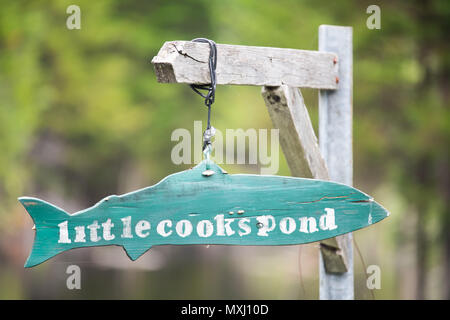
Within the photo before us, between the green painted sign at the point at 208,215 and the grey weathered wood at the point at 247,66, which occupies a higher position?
the grey weathered wood at the point at 247,66

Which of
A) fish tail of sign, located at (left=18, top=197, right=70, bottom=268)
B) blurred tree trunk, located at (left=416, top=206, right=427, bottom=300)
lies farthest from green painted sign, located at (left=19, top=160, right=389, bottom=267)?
blurred tree trunk, located at (left=416, top=206, right=427, bottom=300)

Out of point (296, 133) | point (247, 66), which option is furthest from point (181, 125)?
point (247, 66)

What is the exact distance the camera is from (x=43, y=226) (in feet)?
6.68

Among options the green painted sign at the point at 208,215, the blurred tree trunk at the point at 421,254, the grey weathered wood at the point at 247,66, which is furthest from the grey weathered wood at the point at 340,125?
the blurred tree trunk at the point at 421,254

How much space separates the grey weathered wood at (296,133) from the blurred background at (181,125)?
660 mm

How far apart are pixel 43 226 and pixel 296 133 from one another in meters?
1.20

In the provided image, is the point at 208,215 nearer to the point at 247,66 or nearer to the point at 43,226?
the point at 43,226

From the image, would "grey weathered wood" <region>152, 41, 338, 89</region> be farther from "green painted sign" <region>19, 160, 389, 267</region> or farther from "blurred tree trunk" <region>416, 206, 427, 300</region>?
"blurred tree trunk" <region>416, 206, 427, 300</region>

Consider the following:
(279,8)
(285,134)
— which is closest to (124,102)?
(279,8)

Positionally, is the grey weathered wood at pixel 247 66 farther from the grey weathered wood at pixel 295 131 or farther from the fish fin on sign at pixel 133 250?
the fish fin on sign at pixel 133 250

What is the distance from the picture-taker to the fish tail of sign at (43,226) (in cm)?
202

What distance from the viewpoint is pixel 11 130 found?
38.4ft

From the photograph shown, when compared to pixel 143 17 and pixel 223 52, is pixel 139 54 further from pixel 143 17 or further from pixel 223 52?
pixel 223 52

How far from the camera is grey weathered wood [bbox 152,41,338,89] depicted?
2.25 m
